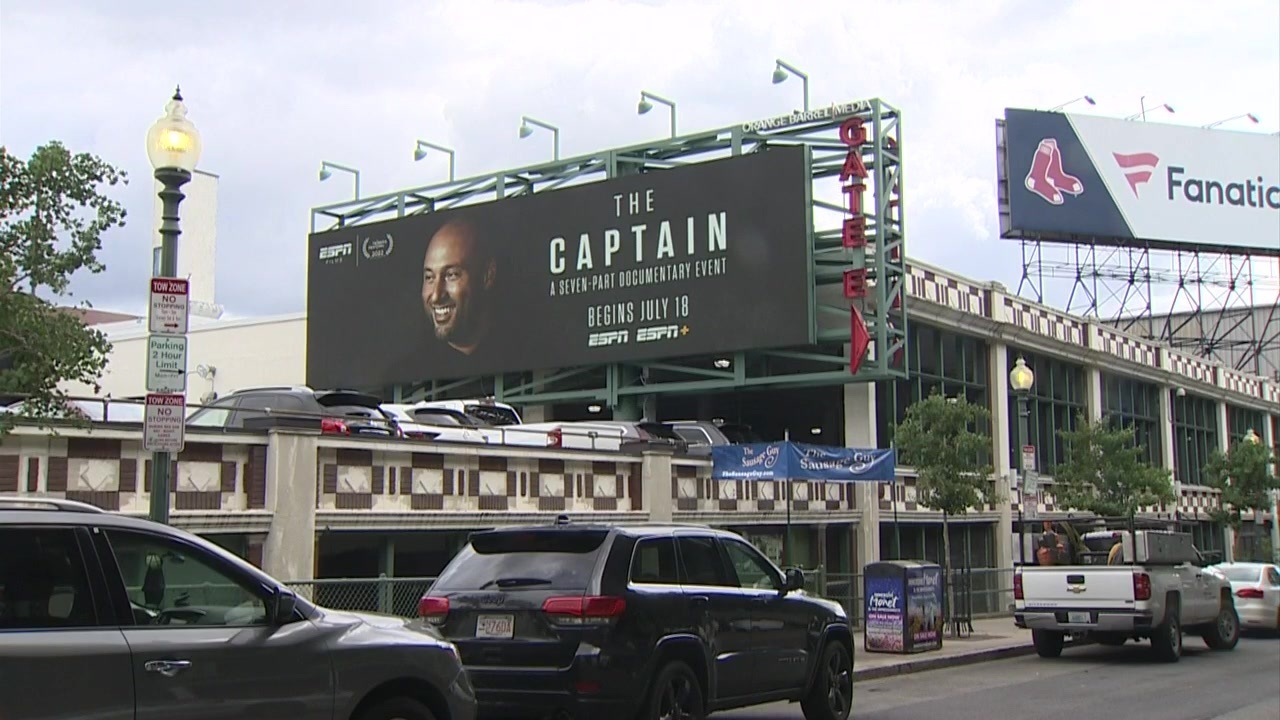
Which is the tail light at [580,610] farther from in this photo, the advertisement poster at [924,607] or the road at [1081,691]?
the advertisement poster at [924,607]

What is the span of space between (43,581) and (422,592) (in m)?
9.35

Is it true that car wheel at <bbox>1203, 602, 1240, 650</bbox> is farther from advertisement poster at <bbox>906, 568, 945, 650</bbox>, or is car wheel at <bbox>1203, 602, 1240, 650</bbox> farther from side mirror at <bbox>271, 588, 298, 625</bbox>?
side mirror at <bbox>271, 588, 298, 625</bbox>

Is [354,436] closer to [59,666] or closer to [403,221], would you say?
[59,666]

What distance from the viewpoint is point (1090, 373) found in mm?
37812

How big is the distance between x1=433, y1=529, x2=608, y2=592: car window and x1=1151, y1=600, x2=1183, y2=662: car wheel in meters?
12.1

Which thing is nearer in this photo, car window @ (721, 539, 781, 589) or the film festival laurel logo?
car window @ (721, 539, 781, 589)

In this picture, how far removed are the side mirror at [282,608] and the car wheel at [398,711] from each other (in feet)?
2.56

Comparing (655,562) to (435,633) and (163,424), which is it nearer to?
(435,633)

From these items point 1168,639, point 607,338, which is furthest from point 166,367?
point 607,338

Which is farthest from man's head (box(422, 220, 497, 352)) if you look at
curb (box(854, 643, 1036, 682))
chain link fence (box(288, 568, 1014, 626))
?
curb (box(854, 643, 1036, 682))

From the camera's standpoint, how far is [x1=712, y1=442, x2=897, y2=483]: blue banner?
845 inches

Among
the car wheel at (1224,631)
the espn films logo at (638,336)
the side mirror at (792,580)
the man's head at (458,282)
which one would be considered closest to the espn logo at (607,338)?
the espn films logo at (638,336)

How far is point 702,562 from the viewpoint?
36.7ft

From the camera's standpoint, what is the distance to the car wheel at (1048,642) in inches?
791
